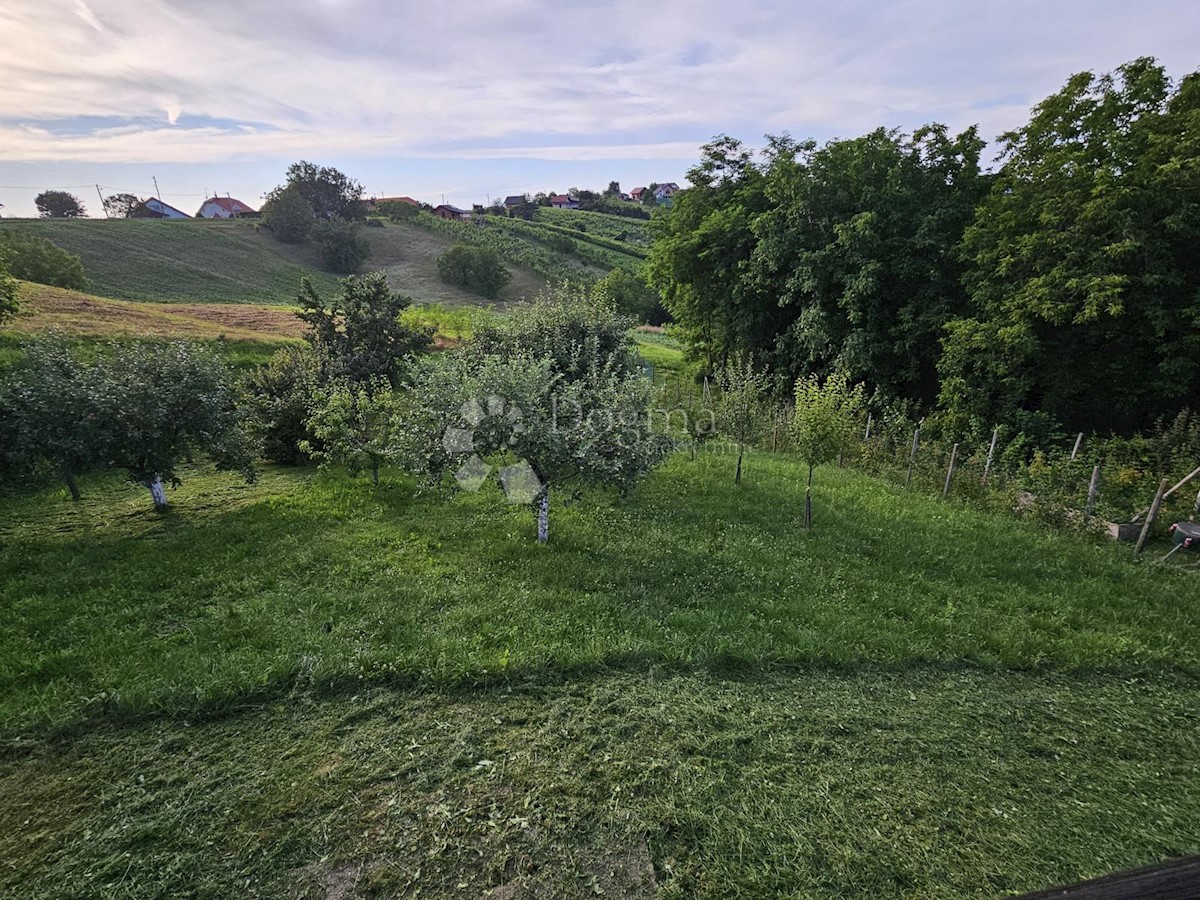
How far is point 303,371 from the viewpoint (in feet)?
51.1

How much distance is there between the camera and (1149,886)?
1403 mm

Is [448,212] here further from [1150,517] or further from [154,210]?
[1150,517]

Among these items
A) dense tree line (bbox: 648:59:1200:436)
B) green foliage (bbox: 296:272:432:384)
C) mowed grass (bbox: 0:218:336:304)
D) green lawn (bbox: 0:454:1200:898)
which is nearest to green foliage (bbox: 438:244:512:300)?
mowed grass (bbox: 0:218:336:304)

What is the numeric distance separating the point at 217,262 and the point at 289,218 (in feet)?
43.9

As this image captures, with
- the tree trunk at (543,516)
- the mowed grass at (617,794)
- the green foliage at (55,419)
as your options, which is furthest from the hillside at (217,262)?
the mowed grass at (617,794)

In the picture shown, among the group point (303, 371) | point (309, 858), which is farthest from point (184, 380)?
point (309, 858)

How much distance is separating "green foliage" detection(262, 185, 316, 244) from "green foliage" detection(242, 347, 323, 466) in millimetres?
52743

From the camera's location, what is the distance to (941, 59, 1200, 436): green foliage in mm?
12258

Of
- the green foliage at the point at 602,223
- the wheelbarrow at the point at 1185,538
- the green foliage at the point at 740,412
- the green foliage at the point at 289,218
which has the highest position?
the green foliage at the point at 602,223

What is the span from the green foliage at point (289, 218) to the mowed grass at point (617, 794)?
65.9 meters

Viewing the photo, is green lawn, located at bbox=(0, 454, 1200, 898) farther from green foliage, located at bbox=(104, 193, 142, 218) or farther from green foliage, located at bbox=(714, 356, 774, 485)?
green foliage, located at bbox=(104, 193, 142, 218)

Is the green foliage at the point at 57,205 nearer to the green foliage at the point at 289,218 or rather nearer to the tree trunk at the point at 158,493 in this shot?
the green foliage at the point at 289,218

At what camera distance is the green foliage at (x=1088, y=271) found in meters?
12.3

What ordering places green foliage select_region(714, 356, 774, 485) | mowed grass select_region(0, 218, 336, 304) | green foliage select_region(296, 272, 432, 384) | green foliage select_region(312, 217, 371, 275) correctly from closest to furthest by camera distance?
1. green foliage select_region(714, 356, 774, 485)
2. green foliage select_region(296, 272, 432, 384)
3. mowed grass select_region(0, 218, 336, 304)
4. green foliage select_region(312, 217, 371, 275)
